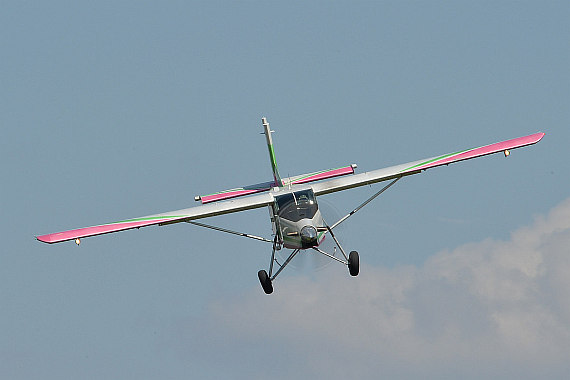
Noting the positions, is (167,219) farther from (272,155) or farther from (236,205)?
(272,155)

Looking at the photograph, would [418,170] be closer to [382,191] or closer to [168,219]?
[382,191]

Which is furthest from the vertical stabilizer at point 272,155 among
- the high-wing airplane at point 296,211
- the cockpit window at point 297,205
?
the cockpit window at point 297,205

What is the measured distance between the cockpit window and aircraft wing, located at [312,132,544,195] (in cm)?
153

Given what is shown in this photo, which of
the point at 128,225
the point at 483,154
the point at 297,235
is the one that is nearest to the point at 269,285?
the point at 297,235

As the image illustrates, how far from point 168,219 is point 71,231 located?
3585 mm

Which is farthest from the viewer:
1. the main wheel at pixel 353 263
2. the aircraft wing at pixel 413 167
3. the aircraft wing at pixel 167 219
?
the aircraft wing at pixel 413 167

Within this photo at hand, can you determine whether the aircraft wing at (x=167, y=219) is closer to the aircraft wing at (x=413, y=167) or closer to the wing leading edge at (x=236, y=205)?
the wing leading edge at (x=236, y=205)

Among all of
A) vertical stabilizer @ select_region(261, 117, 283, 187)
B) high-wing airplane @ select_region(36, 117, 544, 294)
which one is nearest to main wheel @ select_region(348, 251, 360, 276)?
high-wing airplane @ select_region(36, 117, 544, 294)

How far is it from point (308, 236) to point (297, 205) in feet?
4.96

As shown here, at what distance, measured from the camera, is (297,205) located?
4125cm

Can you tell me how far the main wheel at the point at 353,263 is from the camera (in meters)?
41.8

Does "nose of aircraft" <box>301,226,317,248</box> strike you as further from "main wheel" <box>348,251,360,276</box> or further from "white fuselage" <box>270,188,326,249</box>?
"main wheel" <box>348,251,360,276</box>

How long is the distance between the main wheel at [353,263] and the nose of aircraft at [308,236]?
2.01 meters

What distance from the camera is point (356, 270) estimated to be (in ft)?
137
